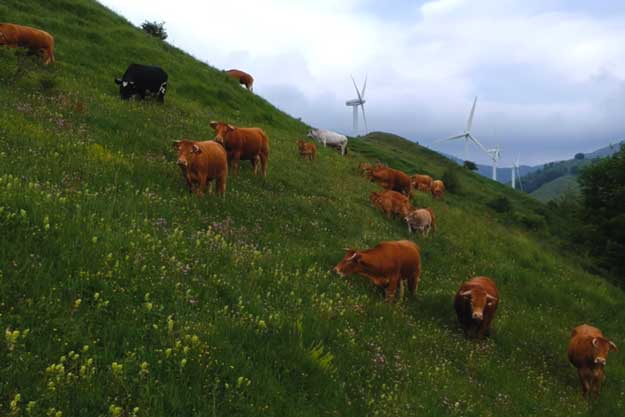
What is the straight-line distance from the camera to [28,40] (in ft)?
66.7

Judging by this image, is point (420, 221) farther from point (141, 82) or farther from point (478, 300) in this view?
point (141, 82)

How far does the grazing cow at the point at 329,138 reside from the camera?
3756 cm

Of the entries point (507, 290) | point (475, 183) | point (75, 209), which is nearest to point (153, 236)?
point (75, 209)

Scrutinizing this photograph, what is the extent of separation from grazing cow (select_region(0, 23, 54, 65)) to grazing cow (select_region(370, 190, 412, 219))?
50.3ft

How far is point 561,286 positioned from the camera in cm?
2033

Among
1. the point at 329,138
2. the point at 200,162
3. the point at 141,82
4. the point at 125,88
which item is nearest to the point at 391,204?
the point at 200,162

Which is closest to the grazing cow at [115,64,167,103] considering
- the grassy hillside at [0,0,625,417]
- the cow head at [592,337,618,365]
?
the grassy hillside at [0,0,625,417]

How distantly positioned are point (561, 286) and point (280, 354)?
17537 millimetres

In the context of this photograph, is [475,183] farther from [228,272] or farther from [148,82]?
[228,272]

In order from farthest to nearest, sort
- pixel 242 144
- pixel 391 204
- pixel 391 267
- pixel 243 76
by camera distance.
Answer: pixel 243 76 < pixel 391 204 < pixel 242 144 < pixel 391 267

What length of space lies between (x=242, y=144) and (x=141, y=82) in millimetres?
7401

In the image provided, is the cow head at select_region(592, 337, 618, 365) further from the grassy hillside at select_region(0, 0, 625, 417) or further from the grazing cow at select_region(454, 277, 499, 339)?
the grazing cow at select_region(454, 277, 499, 339)

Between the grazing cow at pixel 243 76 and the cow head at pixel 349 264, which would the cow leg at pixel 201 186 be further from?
the grazing cow at pixel 243 76

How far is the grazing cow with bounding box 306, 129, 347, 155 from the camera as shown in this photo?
37.6 m
